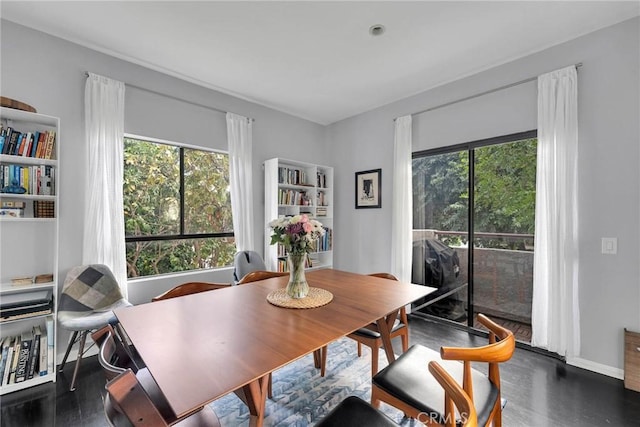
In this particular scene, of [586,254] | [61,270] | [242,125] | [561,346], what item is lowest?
[561,346]

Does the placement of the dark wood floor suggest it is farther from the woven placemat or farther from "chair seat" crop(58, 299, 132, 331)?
the woven placemat

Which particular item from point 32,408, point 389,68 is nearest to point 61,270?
point 32,408

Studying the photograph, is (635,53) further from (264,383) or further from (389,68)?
(264,383)

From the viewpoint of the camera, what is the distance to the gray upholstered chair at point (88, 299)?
85.5 inches

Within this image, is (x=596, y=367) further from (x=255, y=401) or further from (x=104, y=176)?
(x=104, y=176)

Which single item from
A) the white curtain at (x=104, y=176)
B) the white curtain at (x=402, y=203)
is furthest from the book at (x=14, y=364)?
the white curtain at (x=402, y=203)

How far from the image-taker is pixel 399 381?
1.34 metres

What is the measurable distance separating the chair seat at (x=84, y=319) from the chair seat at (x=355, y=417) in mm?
1753

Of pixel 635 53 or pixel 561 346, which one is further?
pixel 561 346

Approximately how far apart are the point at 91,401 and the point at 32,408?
0.33m

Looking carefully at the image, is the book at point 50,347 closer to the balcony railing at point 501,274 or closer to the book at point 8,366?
the book at point 8,366

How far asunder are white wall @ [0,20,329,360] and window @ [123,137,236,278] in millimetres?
182

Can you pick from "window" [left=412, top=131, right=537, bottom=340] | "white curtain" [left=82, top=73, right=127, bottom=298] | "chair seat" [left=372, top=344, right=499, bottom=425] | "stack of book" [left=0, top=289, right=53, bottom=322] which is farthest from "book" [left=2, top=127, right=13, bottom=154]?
"window" [left=412, top=131, right=537, bottom=340]

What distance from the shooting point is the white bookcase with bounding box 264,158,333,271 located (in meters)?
3.70
